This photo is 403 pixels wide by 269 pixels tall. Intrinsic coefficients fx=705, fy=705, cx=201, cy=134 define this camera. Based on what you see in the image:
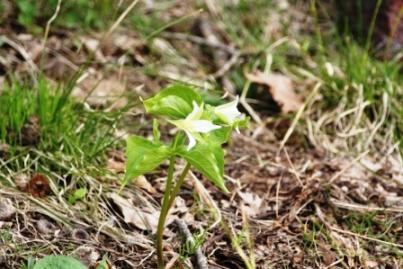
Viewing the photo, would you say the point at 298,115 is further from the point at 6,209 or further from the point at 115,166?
the point at 6,209

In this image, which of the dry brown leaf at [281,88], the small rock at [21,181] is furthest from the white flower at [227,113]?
the dry brown leaf at [281,88]

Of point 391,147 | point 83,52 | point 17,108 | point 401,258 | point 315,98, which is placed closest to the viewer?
point 401,258

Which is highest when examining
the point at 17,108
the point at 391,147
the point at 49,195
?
the point at 17,108

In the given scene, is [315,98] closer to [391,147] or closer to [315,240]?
[391,147]

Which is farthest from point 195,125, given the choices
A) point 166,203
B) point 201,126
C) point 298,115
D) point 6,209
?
point 298,115

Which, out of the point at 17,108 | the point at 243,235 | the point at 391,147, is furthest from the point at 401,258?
the point at 17,108

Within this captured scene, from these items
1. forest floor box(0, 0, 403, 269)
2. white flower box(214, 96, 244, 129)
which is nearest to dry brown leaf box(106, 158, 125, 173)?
forest floor box(0, 0, 403, 269)
